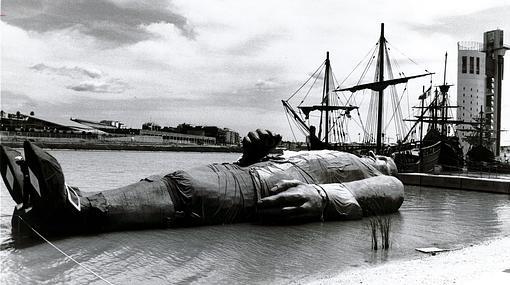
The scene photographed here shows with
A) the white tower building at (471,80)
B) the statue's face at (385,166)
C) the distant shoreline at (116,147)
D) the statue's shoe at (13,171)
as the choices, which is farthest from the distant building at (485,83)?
the distant shoreline at (116,147)

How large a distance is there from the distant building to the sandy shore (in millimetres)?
64643

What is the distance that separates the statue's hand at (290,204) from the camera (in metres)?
14.0

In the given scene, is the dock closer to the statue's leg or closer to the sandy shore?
the sandy shore

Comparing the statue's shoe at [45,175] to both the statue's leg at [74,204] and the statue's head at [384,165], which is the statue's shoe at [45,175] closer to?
the statue's leg at [74,204]

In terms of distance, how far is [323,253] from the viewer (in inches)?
452

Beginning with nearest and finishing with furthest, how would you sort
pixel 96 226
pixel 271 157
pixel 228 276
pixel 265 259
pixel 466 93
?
pixel 228 276 → pixel 265 259 → pixel 96 226 → pixel 271 157 → pixel 466 93

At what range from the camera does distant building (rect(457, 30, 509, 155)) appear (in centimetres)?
8288

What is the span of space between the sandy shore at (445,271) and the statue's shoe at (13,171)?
25.1 ft

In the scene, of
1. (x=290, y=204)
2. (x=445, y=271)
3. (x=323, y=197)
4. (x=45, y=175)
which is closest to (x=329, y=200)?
(x=323, y=197)

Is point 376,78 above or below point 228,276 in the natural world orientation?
above

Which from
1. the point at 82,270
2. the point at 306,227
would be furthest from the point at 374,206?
the point at 82,270

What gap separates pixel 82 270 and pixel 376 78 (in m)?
41.9

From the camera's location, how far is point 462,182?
3130 cm

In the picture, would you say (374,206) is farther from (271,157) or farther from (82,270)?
(82,270)
